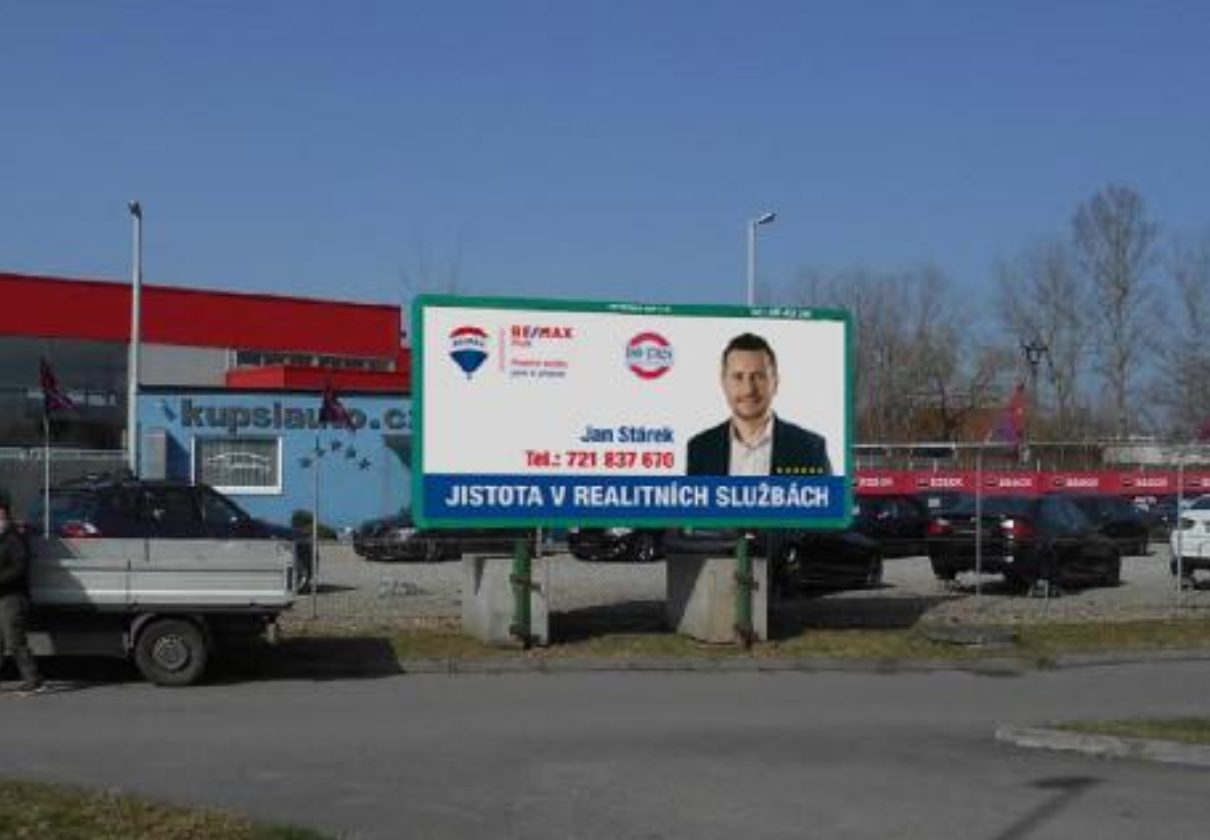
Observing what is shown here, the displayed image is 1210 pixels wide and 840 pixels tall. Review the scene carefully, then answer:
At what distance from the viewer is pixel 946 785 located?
1063cm

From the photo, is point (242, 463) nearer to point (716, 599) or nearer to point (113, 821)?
point (716, 599)

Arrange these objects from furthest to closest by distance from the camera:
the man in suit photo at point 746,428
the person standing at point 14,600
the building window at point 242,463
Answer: the building window at point 242,463
the man in suit photo at point 746,428
the person standing at point 14,600

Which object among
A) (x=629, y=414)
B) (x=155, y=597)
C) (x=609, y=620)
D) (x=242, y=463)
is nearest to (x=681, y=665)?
(x=629, y=414)

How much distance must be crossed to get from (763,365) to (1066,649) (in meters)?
4.63

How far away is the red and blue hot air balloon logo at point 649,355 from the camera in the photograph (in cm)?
1833

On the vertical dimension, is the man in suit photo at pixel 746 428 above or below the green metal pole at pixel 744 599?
above

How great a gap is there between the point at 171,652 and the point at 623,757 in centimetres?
538

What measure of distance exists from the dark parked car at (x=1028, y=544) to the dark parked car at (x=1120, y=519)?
2458 millimetres

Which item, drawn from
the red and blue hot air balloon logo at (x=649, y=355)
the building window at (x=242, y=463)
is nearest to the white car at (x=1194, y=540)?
the red and blue hot air balloon logo at (x=649, y=355)

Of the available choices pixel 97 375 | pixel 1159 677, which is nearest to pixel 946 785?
pixel 1159 677

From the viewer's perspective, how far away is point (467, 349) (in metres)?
17.7

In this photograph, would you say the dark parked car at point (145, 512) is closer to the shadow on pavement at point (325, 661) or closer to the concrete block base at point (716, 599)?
the shadow on pavement at point (325, 661)

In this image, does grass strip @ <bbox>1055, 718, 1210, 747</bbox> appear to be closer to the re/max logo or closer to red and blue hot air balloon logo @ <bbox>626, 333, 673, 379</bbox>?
red and blue hot air balloon logo @ <bbox>626, 333, 673, 379</bbox>

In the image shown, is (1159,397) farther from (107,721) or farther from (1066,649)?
(107,721)
